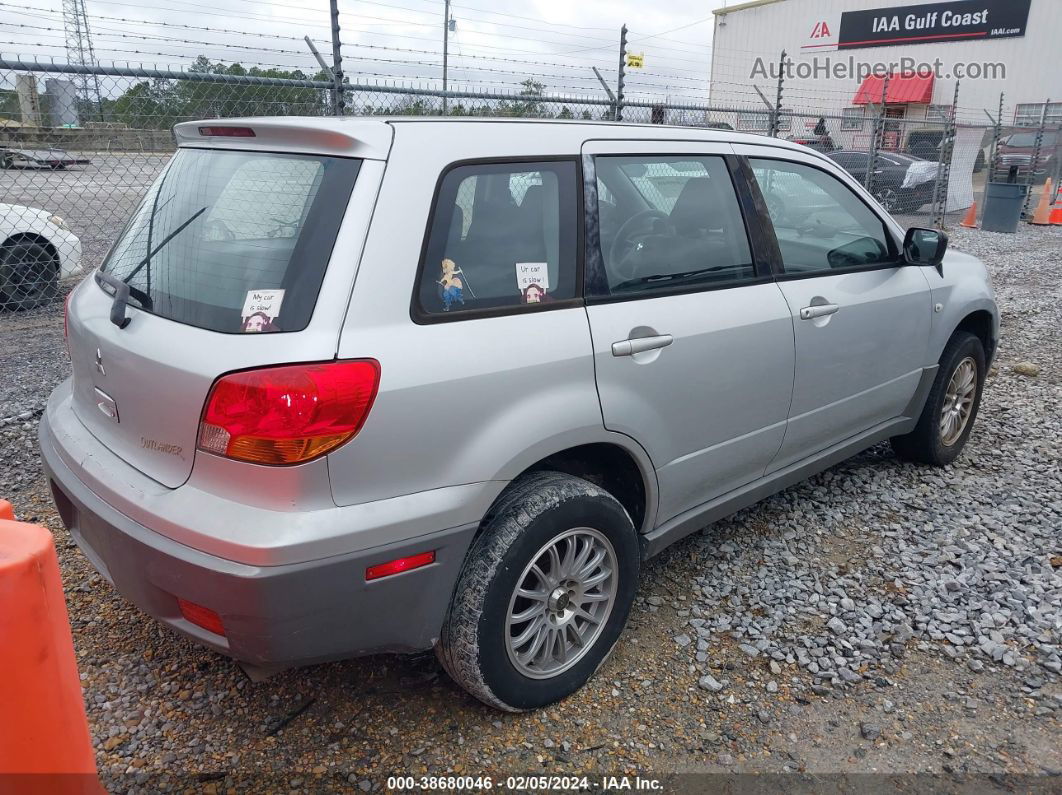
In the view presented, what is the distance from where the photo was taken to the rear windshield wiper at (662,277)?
9.01 ft

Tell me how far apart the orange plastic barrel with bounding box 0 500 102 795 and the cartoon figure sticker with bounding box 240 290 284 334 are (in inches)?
27.5

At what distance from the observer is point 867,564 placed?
3625 millimetres

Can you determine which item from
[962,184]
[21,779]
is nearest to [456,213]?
[21,779]

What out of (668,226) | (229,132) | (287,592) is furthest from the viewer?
(668,226)

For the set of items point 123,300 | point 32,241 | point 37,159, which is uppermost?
point 37,159

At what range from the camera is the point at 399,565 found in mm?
2170

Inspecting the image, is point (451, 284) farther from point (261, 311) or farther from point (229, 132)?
point (229, 132)

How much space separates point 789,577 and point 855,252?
1514 millimetres

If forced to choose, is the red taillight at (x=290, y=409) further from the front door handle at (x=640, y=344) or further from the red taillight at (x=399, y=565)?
the front door handle at (x=640, y=344)

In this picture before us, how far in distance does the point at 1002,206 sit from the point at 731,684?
52.2 ft

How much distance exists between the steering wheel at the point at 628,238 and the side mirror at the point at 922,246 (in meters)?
1.60

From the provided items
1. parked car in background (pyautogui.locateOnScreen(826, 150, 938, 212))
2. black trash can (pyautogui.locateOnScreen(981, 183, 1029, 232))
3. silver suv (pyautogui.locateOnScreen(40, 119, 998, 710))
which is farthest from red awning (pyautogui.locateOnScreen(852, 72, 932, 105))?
silver suv (pyautogui.locateOnScreen(40, 119, 998, 710))

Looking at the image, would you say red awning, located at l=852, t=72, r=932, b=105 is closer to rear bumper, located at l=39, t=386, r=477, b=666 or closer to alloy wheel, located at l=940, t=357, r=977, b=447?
alloy wheel, located at l=940, t=357, r=977, b=447

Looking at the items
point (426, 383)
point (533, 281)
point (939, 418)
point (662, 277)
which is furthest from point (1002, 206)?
point (426, 383)
